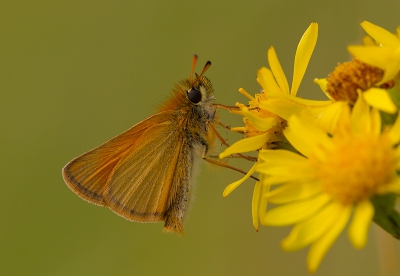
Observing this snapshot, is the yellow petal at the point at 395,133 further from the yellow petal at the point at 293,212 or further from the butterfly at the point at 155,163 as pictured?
the butterfly at the point at 155,163

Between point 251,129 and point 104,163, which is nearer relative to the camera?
point 251,129

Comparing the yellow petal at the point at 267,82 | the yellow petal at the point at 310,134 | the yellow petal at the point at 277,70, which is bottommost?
the yellow petal at the point at 310,134

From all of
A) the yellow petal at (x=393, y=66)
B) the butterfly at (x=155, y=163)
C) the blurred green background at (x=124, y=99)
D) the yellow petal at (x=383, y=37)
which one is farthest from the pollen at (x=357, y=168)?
the blurred green background at (x=124, y=99)

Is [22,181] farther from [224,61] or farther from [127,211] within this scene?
[127,211]

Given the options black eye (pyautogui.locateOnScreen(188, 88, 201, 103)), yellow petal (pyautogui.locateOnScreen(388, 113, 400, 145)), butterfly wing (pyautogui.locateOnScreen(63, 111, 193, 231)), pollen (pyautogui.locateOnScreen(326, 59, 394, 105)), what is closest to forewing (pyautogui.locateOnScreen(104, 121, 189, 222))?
butterfly wing (pyautogui.locateOnScreen(63, 111, 193, 231))

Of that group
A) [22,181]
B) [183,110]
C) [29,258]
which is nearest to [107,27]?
[22,181]

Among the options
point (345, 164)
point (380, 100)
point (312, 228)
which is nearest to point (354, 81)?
point (380, 100)
